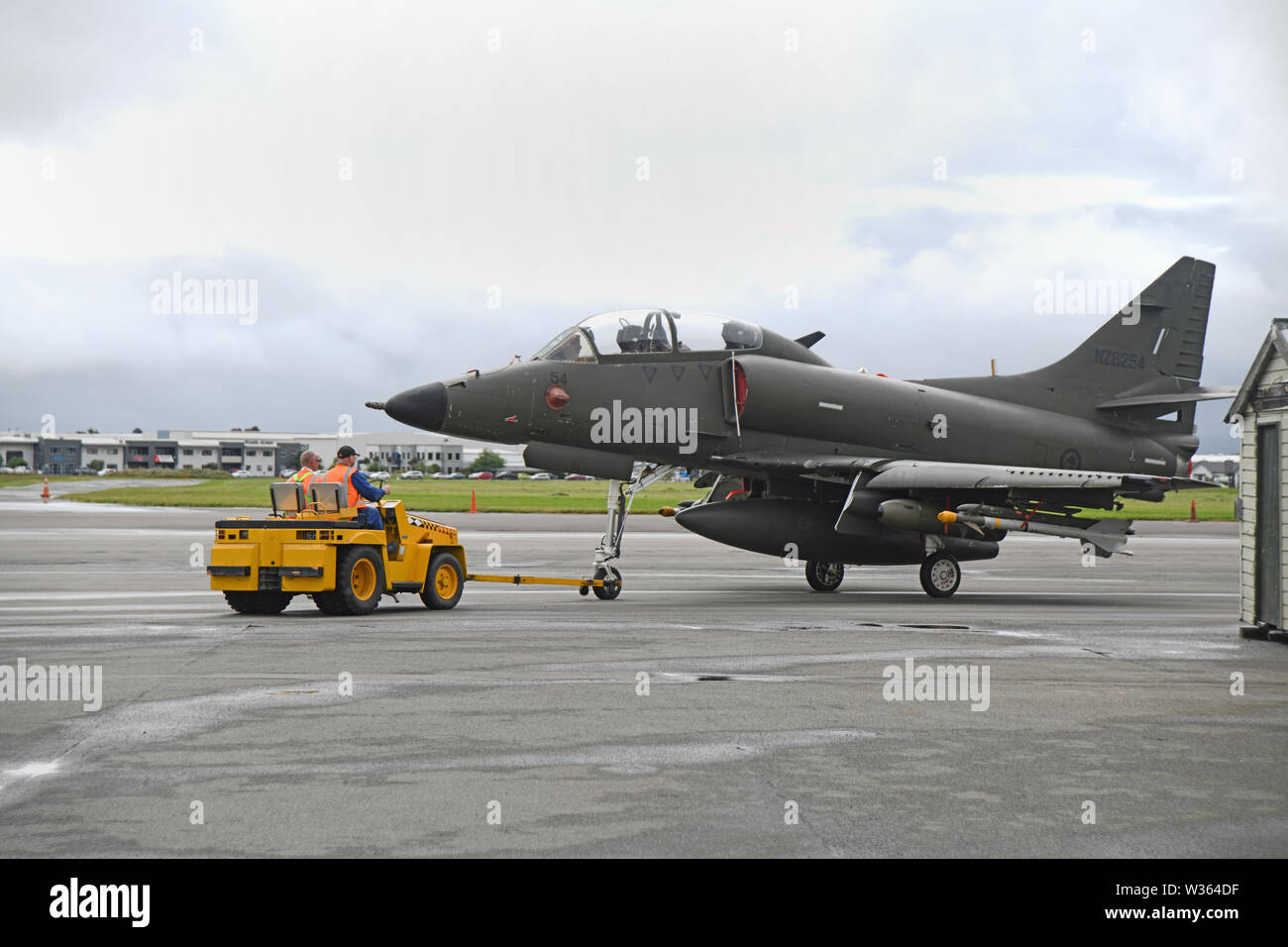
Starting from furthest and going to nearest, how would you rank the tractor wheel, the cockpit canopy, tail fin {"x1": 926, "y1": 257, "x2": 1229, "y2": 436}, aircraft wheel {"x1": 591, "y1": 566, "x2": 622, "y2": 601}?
tail fin {"x1": 926, "y1": 257, "x2": 1229, "y2": 436}, the cockpit canopy, aircraft wheel {"x1": 591, "y1": 566, "x2": 622, "y2": 601}, the tractor wheel

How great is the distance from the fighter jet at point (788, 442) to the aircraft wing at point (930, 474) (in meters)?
0.03

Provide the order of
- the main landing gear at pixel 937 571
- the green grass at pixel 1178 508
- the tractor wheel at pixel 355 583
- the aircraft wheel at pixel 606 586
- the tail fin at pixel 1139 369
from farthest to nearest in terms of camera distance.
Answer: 1. the green grass at pixel 1178 508
2. the tail fin at pixel 1139 369
3. the main landing gear at pixel 937 571
4. the aircraft wheel at pixel 606 586
5. the tractor wheel at pixel 355 583

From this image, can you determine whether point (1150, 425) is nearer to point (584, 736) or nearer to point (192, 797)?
point (584, 736)

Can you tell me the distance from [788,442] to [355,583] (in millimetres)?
7136

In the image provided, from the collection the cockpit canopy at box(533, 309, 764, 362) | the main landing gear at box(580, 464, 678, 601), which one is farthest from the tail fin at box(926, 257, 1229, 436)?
the main landing gear at box(580, 464, 678, 601)

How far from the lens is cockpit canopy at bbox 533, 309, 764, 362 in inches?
666

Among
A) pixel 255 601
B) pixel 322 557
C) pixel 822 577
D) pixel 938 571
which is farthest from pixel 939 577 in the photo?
pixel 255 601

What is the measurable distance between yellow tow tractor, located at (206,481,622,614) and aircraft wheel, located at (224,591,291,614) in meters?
0.01

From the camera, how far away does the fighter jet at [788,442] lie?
54.5 ft

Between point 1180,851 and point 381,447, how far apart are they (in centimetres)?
17115

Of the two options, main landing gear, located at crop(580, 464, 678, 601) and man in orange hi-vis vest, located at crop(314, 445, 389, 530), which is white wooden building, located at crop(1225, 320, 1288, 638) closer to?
main landing gear, located at crop(580, 464, 678, 601)

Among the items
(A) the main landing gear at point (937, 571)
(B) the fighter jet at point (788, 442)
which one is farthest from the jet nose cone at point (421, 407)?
(A) the main landing gear at point (937, 571)

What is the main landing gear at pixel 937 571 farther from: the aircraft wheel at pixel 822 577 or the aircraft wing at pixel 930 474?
the aircraft wheel at pixel 822 577

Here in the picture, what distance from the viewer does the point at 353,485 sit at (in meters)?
14.5
